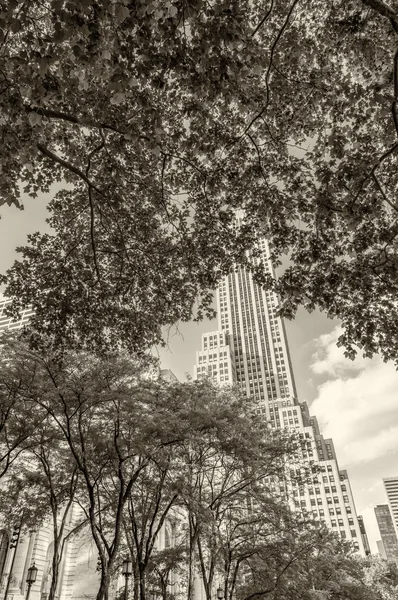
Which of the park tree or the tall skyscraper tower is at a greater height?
the tall skyscraper tower

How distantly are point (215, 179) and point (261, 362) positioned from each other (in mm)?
162046

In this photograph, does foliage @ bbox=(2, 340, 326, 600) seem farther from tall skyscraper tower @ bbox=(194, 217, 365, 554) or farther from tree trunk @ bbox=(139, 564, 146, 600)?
tall skyscraper tower @ bbox=(194, 217, 365, 554)

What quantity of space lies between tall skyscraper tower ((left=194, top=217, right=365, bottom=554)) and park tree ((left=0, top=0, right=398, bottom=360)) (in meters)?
110

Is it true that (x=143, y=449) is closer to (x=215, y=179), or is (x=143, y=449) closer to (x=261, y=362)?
(x=215, y=179)

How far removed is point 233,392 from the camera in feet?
73.0

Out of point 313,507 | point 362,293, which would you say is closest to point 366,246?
point 362,293

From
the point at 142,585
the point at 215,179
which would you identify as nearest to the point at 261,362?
the point at 142,585

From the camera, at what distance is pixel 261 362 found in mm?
167750

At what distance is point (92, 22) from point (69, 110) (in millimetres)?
3317

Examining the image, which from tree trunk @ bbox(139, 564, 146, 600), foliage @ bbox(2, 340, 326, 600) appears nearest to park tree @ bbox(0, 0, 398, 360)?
foliage @ bbox(2, 340, 326, 600)

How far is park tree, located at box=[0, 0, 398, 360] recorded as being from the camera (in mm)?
8516

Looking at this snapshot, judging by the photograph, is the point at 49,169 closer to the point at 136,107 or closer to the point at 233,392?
the point at 136,107

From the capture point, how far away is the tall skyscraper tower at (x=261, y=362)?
113m

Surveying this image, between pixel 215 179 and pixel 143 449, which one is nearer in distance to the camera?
pixel 215 179
